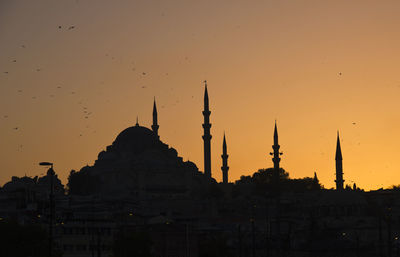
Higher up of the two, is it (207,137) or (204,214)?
(207,137)

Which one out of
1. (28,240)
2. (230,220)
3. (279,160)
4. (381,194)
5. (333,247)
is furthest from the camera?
(381,194)

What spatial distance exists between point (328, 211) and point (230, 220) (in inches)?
611

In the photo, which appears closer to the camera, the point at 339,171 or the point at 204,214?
the point at 204,214

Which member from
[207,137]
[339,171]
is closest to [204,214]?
[207,137]

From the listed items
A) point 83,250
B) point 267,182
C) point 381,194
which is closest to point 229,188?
point 267,182

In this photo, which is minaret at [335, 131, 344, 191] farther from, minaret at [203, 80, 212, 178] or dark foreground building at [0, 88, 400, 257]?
minaret at [203, 80, 212, 178]

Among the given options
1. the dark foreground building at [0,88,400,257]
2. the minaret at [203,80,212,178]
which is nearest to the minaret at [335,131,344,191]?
the dark foreground building at [0,88,400,257]

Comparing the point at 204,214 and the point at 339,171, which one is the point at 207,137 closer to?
the point at 204,214

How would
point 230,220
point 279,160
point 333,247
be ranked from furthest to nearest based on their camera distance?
1. point 279,160
2. point 230,220
3. point 333,247

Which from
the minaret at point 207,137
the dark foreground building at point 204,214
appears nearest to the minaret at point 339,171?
the dark foreground building at point 204,214

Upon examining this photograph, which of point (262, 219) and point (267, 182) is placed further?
point (267, 182)

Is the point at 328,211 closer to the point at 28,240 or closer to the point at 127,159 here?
the point at 127,159

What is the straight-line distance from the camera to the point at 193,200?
17575 centimetres

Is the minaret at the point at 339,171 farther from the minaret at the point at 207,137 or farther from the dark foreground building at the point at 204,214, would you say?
the minaret at the point at 207,137
